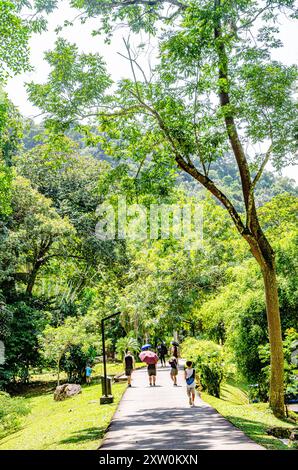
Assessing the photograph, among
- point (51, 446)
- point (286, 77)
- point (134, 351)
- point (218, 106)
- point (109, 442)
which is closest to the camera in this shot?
point (109, 442)

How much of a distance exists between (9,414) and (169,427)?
24.3ft

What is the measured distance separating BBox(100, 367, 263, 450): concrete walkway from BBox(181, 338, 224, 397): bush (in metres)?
1.29

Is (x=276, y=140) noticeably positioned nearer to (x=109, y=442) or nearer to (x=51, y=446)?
(x=109, y=442)

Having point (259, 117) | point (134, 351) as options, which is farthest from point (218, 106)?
point (134, 351)

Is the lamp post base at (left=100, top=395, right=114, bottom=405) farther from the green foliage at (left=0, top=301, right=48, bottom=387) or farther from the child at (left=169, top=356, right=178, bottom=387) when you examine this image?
the green foliage at (left=0, top=301, right=48, bottom=387)

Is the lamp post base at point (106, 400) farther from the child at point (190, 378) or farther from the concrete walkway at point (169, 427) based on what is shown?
the child at point (190, 378)

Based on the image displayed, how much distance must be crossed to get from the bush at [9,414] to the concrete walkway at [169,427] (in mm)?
3449

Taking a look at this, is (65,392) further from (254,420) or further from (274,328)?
(274,328)

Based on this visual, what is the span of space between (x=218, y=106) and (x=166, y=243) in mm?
3929


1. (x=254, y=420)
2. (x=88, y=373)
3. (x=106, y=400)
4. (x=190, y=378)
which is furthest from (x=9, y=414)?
(x=88, y=373)

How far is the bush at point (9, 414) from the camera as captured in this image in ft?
49.7

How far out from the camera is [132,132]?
1309 cm

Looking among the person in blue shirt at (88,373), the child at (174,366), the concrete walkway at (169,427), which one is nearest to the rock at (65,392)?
the person in blue shirt at (88,373)

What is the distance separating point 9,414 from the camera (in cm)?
1541
